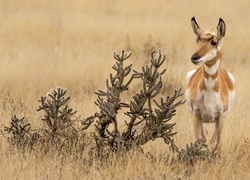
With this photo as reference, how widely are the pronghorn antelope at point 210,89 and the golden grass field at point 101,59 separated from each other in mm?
470

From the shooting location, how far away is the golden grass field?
7363 millimetres

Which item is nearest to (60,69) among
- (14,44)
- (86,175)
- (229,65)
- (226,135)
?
(14,44)

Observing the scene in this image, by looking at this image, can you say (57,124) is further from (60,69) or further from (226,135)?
(60,69)

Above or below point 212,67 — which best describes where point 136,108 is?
below

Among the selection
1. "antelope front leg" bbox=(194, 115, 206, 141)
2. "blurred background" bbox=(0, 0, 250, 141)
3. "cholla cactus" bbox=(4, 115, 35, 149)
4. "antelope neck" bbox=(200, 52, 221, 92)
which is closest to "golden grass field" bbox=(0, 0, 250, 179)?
"blurred background" bbox=(0, 0, 250, 141)

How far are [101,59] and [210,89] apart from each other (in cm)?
603

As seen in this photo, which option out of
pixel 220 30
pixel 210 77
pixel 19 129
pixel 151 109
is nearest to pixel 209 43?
pixel 220 30

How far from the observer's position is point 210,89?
7.84 meters

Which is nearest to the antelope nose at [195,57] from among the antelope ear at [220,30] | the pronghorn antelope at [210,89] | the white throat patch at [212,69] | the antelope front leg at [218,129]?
the pronghorn antelope at [210,89]

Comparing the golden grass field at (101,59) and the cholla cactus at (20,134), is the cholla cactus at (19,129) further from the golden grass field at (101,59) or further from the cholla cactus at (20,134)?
the golden grass field at (101,59)

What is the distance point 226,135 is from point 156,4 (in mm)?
11432

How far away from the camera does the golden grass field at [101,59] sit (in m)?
7.36

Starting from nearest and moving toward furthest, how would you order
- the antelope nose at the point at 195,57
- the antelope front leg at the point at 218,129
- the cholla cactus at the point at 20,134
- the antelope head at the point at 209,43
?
the antelope nose at the point at 195,57, the antelope head at the point at 209,43, the cholla cactus at the point at 20,134, the antelope front leg at the point at 218,129

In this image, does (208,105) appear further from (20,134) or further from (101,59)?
(101,59)
